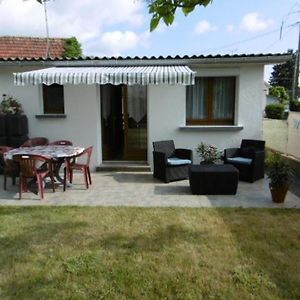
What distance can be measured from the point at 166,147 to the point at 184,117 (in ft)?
6.17

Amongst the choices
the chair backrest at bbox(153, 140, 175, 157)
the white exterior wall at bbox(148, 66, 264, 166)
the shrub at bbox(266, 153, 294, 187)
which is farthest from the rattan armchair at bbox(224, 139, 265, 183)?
the shrub at bbox(266, 153, 294, 187)

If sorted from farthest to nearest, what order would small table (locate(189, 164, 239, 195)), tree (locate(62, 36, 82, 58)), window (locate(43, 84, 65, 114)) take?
1. tree (locate(62, 36, 82, 58))
2. window (locate(43, 84, 65, 114))
3. small table (locate(189, 164, 239, 195))

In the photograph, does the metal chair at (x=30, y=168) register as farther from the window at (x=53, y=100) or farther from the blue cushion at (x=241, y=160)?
the blue cushion at (x=241, y=160)

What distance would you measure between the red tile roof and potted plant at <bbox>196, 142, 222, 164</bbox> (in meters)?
21.9

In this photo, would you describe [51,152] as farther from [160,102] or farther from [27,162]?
[160,102]

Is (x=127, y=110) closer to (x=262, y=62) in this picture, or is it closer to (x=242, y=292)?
(x=262, y=62)

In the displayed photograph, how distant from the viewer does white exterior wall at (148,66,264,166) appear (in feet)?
51.1

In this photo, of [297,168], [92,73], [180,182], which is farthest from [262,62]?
[92,73]

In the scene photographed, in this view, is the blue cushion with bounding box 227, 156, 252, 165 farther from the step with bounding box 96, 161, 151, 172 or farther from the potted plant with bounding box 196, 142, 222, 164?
the step with bounding box 96, 161, 151, 172

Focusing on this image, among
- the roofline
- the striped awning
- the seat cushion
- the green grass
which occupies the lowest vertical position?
the green grass

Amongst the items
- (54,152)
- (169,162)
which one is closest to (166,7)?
(54,152)

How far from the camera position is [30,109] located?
16000 mm

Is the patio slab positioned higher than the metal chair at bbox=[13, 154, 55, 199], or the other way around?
the metal chair at bbox=[13, 154, 55, 199]

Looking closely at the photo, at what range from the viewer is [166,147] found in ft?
48.3
